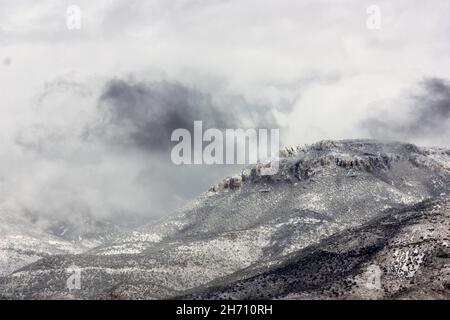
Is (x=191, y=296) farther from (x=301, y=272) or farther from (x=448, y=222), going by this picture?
(x=448, y=222)

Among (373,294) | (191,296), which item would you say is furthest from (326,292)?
(191,296)

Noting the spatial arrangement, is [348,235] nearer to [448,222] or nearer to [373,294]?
[448,222]

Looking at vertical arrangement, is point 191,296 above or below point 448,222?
below

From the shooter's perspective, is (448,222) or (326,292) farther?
(448,222)

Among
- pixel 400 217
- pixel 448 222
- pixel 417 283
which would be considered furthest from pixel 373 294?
pixel 400 217
